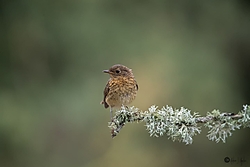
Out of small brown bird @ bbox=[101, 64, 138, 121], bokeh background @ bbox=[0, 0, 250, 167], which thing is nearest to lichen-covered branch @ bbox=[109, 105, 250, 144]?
small brown bird @ bbox=[101, 64, 138, 121]

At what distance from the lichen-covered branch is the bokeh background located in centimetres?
344

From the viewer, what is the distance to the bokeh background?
20.8 ft

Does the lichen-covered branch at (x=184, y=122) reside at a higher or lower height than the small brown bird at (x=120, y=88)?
lower

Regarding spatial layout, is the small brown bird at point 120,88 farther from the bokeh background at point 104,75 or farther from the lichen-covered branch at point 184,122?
the bokeh background at point 104,75

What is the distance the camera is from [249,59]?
6.41 metres

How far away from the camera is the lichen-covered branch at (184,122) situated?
2.23 metres

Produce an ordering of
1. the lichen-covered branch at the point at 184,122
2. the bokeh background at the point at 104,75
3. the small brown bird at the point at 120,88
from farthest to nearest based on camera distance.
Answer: the bokeh background at the point at 104,75 → the small brown bird at the point at 120,88 → the lichen-covered branch at the point at 184,122

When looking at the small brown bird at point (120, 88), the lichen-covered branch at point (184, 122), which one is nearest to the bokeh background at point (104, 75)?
the small brown bird at point (120, 88)

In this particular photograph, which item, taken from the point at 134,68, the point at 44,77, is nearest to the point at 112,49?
the point at 134,68

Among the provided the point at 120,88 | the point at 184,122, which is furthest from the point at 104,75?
the point at 184,122

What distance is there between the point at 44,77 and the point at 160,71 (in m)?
1.80

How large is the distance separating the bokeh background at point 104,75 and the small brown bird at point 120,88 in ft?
6.64

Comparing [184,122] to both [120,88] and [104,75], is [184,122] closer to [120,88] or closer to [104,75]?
[120,88]

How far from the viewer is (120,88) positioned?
4.10 m
